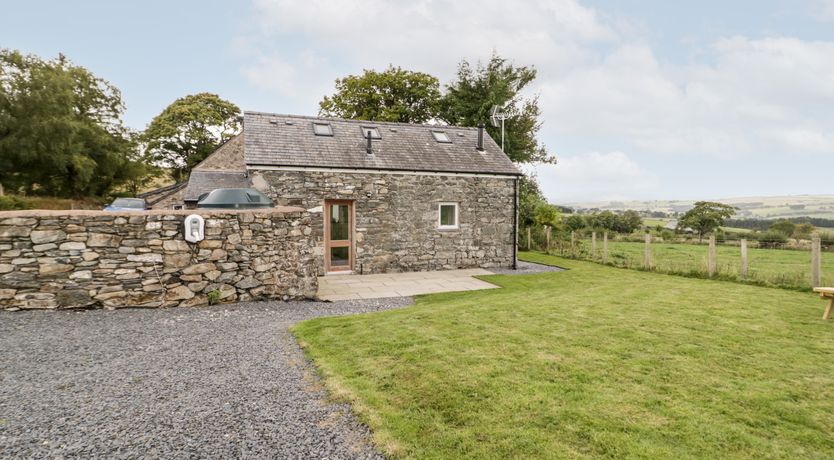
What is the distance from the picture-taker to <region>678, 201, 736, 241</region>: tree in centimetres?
3412

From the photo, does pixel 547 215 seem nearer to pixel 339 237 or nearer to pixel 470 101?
pixel 470 101

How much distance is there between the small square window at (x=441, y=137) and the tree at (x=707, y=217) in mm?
28419

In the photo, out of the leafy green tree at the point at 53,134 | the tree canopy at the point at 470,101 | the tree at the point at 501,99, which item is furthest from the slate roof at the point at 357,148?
the leafy green tree at the point at 53,134

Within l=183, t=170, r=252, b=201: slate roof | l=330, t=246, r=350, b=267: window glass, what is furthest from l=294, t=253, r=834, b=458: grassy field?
l=183, t=170, r=252, b=201: slate roof

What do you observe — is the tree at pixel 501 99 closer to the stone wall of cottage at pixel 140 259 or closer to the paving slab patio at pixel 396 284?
the paving slab patio at pixel 396 284

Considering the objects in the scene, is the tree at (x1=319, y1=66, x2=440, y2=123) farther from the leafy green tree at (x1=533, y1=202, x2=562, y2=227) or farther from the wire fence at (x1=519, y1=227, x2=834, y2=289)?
the wire fence at (x1=519, y1=227, x2=834, y2=289)

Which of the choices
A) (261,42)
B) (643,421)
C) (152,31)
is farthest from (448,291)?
(152,31)

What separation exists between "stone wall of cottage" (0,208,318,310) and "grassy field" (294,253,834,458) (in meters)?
2.34

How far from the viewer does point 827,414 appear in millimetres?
3195

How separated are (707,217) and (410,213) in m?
33.5

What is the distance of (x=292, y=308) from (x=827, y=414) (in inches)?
291

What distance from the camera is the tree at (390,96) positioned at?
29.9m

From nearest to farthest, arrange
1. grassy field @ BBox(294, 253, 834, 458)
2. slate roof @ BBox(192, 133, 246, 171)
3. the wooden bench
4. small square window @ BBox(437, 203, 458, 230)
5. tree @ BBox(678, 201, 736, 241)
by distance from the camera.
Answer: grassy field @ BBox(294, 253, 834, 458), the wooden bench, small square window @ BBox(437, 203, 458, 230), slate roof @ BBox(192, 133, 246, 171), tree @ BBox(678, 201, 736, 241)

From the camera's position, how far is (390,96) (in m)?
30.4
